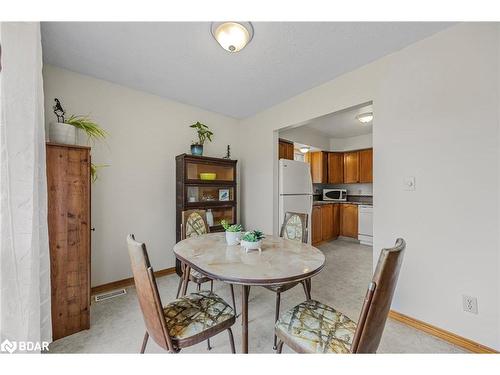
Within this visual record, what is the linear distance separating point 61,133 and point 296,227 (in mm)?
2373

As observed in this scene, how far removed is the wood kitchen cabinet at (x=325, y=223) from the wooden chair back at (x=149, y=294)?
3565 millimetres

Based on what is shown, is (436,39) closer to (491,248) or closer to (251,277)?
(491,248)

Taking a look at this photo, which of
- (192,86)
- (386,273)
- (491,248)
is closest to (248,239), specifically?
(386,273)

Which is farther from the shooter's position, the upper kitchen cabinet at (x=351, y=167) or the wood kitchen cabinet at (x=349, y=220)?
the upper kitchen cabinet at (x=351, y=167)

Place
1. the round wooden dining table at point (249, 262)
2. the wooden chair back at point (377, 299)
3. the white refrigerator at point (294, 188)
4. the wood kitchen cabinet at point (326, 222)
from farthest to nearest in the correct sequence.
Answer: the wood kitchen cabinet at point (326, 222)
the white refrigerator at point (294, 188)
the round wooden dining table at point (249, 262)
the wooden chair back at point (377, 299)

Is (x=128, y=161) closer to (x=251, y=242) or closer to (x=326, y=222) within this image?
(x=251, y=242)

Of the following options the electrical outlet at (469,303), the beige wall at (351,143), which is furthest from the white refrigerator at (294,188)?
the beige wall at (351,143)

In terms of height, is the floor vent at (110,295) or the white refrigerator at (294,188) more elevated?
the white refrigerator at (294,188)

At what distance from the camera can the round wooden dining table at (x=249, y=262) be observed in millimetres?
1105

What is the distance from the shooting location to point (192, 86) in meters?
2.66

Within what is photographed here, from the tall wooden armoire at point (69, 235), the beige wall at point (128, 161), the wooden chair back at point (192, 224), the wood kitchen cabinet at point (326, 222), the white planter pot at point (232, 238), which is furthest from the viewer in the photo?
the wood kitchen cabinet at point (326, 222)

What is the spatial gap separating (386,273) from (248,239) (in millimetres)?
936

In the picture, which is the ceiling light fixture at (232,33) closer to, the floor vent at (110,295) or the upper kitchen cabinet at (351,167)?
the floor vent at (110,295)

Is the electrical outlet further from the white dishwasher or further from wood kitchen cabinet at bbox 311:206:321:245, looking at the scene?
the white dishwasher
